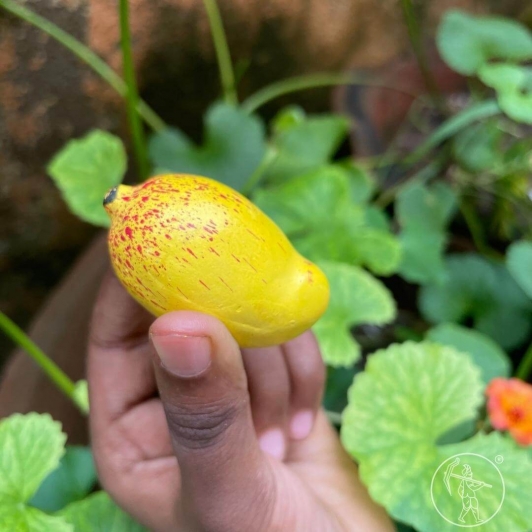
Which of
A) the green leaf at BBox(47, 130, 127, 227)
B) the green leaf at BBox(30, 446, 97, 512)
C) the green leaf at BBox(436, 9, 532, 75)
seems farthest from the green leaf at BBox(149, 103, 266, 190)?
the green leaf at BBox(30, 446, 97, 512)

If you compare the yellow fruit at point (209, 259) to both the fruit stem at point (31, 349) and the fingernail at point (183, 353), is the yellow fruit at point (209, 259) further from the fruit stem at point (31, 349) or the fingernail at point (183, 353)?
the fruit stem at point (31, 349)

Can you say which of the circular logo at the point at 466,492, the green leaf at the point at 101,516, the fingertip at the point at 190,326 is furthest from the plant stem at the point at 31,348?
the circular logo at the point at 466,492

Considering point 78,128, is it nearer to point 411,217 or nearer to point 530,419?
point 411,217

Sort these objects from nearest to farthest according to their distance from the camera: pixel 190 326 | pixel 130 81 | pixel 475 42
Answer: pixel 190 326 < pixel 130 81 < pixel 475 42

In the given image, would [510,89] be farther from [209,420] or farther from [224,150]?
[209,420]

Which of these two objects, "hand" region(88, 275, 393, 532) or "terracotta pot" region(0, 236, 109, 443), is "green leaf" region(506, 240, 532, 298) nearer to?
"hand" region(88, 275, 393, 532)

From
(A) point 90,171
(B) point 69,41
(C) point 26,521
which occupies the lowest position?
Result: (C) point 26,521

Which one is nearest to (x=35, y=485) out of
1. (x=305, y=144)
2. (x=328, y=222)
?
(x=328, y=222)
